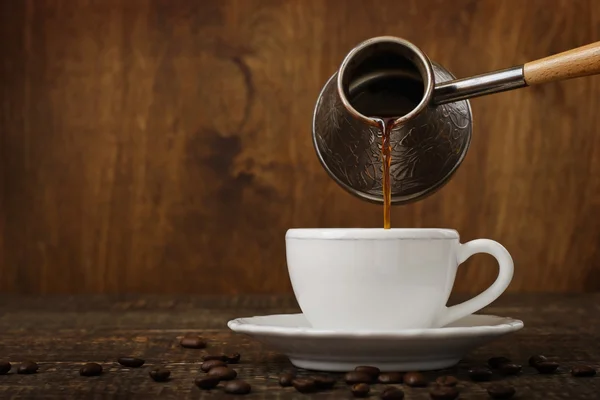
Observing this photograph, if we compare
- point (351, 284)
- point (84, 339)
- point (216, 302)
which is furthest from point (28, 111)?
point (351, 284)

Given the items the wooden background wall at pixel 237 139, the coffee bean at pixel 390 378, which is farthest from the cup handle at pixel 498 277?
the wooden background wall at pixel 237 139

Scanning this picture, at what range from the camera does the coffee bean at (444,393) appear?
20.3 inches

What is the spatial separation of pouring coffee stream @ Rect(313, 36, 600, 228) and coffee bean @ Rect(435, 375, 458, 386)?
0.76ft

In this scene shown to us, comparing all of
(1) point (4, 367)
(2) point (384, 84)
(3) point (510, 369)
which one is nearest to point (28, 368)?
(1) point (4, 367)

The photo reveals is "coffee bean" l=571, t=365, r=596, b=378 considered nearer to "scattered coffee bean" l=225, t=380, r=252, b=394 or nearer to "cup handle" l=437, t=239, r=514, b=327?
"cup handle" l=437, t=239, r=514, b=327

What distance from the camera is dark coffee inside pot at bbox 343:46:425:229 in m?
0.88

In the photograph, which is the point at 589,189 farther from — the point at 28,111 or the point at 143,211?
the point at 28,111

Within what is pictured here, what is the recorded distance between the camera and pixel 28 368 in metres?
0.62

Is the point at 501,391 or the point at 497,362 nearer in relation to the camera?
the point at 501,391

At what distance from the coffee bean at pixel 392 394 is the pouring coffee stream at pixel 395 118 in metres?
0.27

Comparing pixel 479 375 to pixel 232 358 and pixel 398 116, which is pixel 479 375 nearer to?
pixel 232 358

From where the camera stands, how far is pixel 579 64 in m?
0.73

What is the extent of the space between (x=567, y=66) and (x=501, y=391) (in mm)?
334

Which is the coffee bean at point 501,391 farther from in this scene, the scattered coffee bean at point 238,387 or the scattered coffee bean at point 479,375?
the scattered coffee bean at point 238,387
